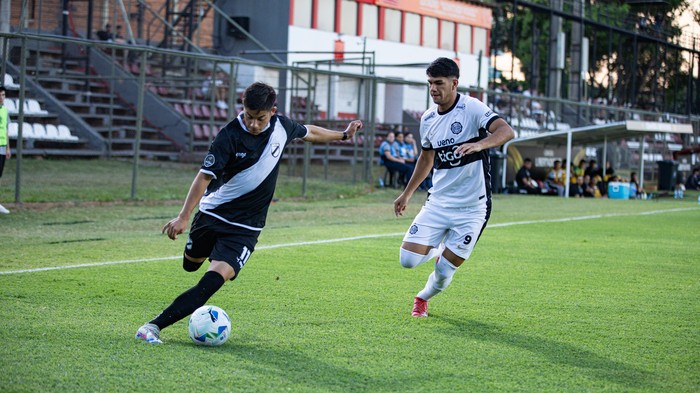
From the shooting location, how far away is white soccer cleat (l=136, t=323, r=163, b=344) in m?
6.02

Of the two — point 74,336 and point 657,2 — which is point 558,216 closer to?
point 74,336

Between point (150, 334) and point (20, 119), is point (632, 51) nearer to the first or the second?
point (20, 119)

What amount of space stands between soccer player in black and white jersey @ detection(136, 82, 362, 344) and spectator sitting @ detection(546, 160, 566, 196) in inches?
892

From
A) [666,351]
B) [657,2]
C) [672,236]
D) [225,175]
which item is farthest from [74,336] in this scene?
[657,2]

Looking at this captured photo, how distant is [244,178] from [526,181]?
22232mm

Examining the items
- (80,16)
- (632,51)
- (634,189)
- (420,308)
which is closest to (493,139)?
(420,308)

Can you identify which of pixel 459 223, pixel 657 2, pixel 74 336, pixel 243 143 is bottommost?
pixel 74 336

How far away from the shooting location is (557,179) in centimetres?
2858

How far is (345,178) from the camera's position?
25.8 meters

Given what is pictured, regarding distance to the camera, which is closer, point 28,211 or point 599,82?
point 28,211

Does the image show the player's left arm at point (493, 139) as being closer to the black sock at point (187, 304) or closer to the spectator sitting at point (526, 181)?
the black sock at point (187, 304)

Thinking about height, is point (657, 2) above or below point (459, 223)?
above

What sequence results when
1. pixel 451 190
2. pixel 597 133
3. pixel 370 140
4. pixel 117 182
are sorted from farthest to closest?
1. pixel 597 133
2. pixel 370 140
3. pixel 117 182
4. pixel 451 190

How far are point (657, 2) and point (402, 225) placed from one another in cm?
5207
